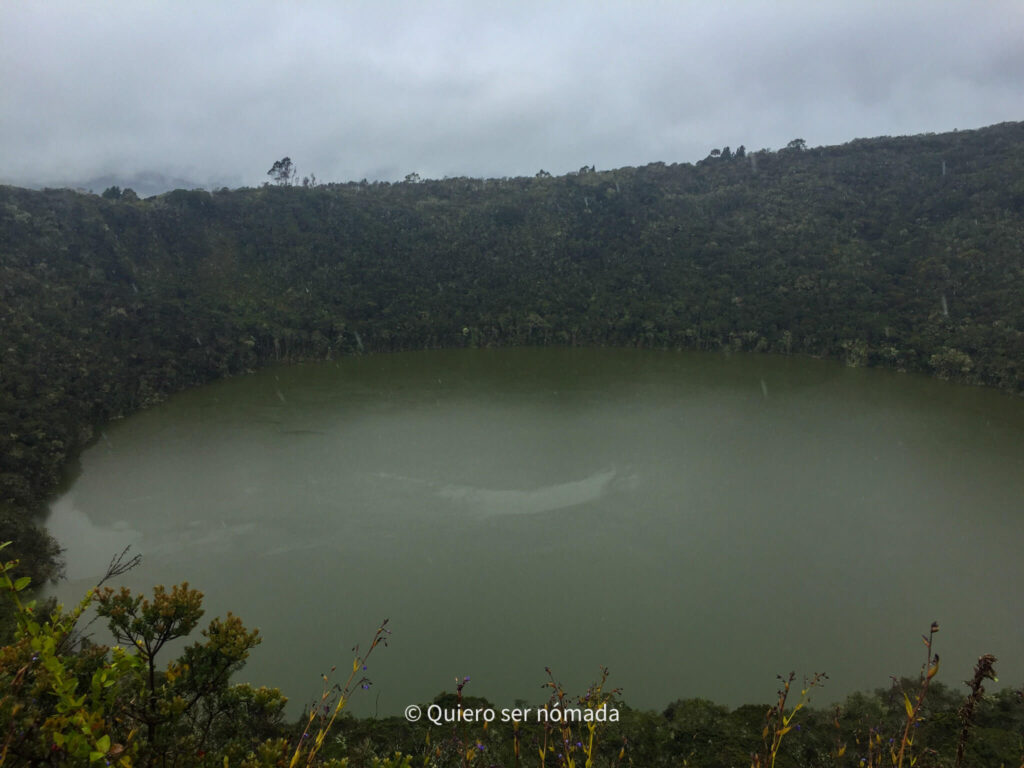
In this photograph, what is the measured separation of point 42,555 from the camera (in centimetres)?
1075

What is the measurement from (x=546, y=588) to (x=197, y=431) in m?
13.7

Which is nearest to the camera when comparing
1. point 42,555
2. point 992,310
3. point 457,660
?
point 457,660

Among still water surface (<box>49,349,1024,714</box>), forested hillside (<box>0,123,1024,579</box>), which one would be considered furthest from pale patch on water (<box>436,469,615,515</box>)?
forested hillside (<box>0,123,1024,579</box>)

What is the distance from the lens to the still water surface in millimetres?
8508

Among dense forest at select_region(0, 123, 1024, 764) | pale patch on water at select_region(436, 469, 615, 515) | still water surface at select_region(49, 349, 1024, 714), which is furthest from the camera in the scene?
dense forest at select_region(0, 123, 1024, 764)

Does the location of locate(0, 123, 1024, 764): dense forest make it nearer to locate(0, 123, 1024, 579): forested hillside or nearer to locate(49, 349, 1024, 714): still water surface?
locate(0, 123, 1024, 579): forested hillside

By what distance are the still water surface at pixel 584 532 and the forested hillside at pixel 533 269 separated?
4.42 metres

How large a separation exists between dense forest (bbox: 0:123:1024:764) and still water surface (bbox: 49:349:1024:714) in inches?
175

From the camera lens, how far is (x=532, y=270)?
117 ft

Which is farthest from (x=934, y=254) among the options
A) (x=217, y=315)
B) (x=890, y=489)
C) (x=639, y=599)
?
(x=217, y=315)

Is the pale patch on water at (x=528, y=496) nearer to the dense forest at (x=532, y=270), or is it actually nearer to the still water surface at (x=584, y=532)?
the still water surface at (x=584, y=532)

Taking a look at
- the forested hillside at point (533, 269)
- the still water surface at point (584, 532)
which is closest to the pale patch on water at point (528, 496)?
the still water surface at point (584, 532)

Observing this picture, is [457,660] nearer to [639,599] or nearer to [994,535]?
[639,599]

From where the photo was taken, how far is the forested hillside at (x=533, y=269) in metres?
23.7
